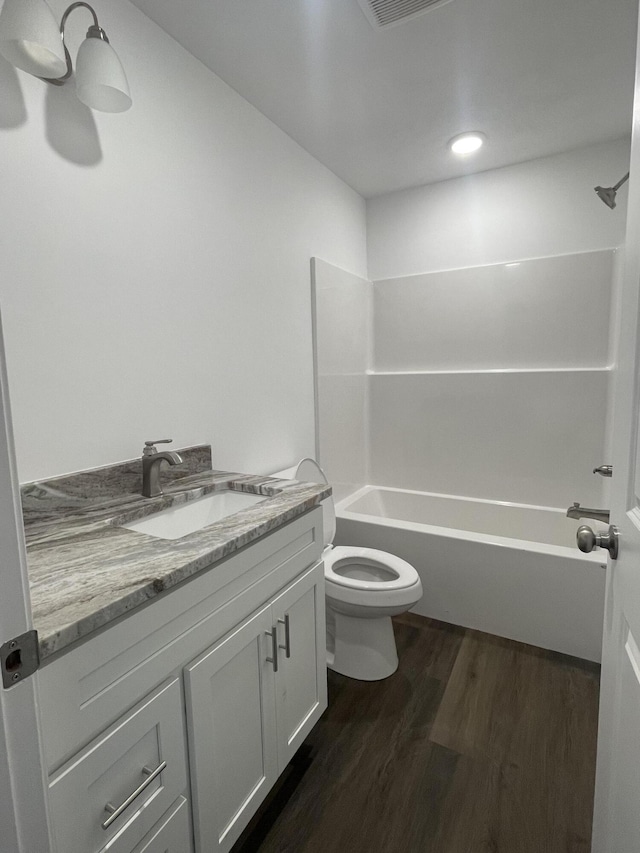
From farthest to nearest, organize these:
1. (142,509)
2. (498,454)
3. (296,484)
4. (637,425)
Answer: (498,454)
(296,484)
(142,509)
(637,425)

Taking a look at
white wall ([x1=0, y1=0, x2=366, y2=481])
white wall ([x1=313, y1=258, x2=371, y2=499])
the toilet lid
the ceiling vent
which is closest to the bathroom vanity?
white wall ([x1=0, y1=0, x2=366, y2=481])

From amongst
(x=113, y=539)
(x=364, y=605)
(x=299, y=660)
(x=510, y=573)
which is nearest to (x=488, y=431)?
(x=510, y=573)

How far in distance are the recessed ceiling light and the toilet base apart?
7.54 ft

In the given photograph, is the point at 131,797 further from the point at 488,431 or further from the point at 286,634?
the point at 488,431

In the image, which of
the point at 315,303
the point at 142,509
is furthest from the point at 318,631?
the point at 315,303

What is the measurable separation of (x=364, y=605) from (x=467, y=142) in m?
2.28

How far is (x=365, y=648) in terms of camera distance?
71.9 inches

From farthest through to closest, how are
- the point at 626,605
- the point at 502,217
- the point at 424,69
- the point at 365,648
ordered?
the point at 502,217 → the point at 365,648 → the point at 424,69 → the point at 626,605

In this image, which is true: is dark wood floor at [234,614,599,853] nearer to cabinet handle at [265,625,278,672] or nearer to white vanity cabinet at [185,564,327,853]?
white vanity cabinet at [185,564,327,853]

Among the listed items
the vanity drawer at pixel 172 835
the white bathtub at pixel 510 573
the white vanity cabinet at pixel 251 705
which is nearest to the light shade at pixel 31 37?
the white vanity cabinet at pixel 251 705

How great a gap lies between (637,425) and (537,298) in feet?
6.82

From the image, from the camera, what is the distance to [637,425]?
705 mm

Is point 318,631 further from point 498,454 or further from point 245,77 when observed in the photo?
point 245,77

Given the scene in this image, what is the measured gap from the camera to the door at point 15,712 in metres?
0.46
